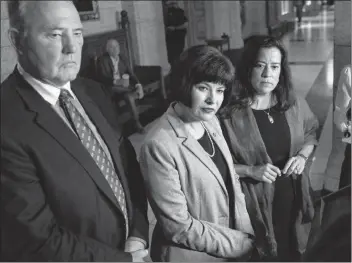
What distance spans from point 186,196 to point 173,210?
0.06 metres

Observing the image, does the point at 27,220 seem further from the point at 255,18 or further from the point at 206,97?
the point at 255,18

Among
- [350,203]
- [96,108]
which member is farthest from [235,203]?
[96,108]

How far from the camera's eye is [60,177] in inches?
33.3

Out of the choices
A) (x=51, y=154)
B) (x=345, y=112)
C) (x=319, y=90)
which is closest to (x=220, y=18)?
(x=319, y=90)

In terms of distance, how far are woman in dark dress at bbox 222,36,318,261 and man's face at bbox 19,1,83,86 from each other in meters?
0.56

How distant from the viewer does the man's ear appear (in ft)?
2.63

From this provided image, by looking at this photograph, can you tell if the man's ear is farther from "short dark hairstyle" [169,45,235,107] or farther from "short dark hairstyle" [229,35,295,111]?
"short dark hairstyle" [229,35,295,111]

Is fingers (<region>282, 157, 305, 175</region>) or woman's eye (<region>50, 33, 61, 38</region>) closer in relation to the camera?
woman's eye (<region>50, 33, 61, 38</region>)

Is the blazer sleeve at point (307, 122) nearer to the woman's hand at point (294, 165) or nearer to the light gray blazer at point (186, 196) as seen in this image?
the woman's hand at point (294, 165)

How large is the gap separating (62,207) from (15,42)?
39 centimetres

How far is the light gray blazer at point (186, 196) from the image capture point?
40.3 inches

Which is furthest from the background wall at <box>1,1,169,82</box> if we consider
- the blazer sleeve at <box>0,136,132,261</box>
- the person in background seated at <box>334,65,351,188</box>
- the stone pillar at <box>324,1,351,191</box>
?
the blazer sleeve at <box>0,136,132,261</box>

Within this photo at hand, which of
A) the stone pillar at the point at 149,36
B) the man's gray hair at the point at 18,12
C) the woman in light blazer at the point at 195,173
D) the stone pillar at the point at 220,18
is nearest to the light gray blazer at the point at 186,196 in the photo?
the woman in light blazer at the point at 195,173

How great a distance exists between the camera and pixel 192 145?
105cm
